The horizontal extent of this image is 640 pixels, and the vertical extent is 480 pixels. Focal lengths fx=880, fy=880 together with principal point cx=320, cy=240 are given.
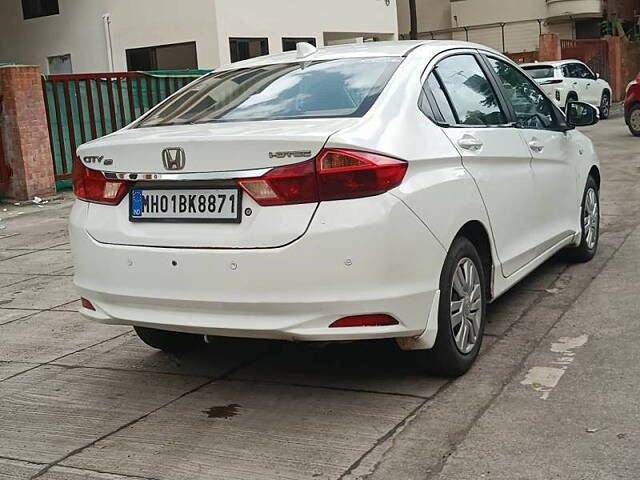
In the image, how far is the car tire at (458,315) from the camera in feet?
14.0

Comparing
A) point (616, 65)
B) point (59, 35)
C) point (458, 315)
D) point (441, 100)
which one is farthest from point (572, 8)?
point (458, 315)

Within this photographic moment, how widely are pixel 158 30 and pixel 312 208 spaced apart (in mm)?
17436

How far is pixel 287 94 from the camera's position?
4566mm

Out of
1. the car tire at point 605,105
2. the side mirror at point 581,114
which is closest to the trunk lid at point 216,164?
the side mirror at point 581,114

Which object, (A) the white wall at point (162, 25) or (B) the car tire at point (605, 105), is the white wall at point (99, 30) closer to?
(A) the white wall at point (162, 25)

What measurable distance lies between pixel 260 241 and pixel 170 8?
55.9ft

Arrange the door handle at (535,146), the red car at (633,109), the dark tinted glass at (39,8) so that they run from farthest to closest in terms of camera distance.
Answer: the dark tinted glass at (39,8) < the red car at (633,109) < the door handle at (535,146)

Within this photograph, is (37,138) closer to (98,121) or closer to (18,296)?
(98,121)

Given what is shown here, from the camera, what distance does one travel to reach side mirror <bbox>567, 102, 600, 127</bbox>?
6671mm

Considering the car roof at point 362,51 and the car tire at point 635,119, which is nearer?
the car roof at point 362,51

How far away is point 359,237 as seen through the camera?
3797 mm

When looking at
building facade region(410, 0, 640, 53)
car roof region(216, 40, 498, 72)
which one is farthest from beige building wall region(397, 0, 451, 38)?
car roof region(216, 40, 498, 72)

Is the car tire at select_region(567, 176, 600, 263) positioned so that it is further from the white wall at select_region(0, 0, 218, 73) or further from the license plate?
the white wall at select_region(0, 0, 218, 73)

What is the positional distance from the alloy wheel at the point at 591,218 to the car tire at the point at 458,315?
240 cm
